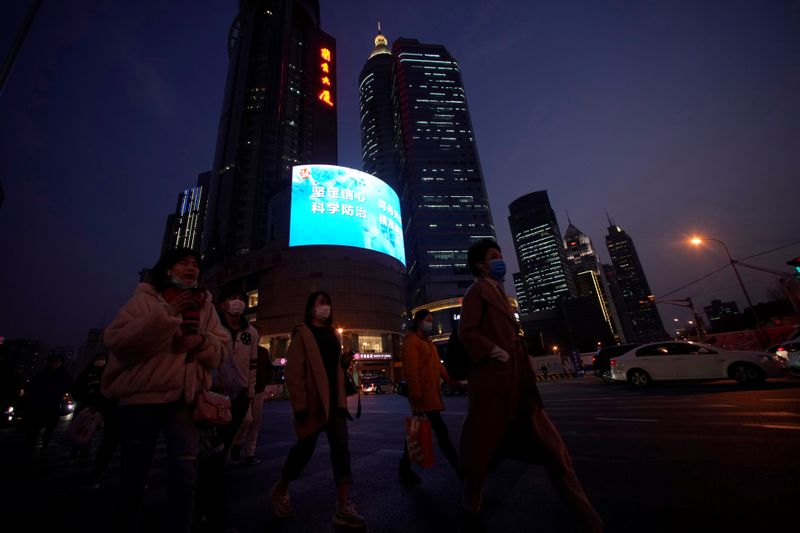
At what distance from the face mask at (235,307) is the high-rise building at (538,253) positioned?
156637 mm

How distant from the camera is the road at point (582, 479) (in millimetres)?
2207

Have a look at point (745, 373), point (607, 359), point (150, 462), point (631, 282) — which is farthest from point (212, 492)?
point (631, 282)

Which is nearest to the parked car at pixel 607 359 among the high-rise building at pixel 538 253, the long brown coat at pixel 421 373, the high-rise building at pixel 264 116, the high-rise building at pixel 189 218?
the long brown coat at pixel 421 373

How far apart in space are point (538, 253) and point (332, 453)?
169m

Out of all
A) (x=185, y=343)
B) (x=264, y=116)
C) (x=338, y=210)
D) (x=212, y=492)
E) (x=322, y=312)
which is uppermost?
(x=264, y=116)

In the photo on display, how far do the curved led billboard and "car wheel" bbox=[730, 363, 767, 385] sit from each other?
3337cm

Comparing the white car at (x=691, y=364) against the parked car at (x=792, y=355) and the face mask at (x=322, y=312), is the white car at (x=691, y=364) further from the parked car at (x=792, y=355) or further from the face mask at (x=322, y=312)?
the face mask at (x=322, y=312)

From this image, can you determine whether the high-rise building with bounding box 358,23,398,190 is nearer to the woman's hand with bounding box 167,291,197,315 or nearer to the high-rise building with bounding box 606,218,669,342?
the woman's hand with bounding box 167,291,197,315

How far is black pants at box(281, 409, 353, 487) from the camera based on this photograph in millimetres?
2508

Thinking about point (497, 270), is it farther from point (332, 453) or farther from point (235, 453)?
point (235, 453)

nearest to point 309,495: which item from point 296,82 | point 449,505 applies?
point 449,505

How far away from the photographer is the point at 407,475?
3252 millimetres

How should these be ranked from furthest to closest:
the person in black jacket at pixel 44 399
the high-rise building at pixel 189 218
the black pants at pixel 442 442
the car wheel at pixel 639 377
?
the high-rise building at pixel 189 218 → the car wheel at pixel 639 377 → the person in black jacket at pixel 44 399 → the black pants at pixel 442 442

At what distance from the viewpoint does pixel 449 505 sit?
260 cm
